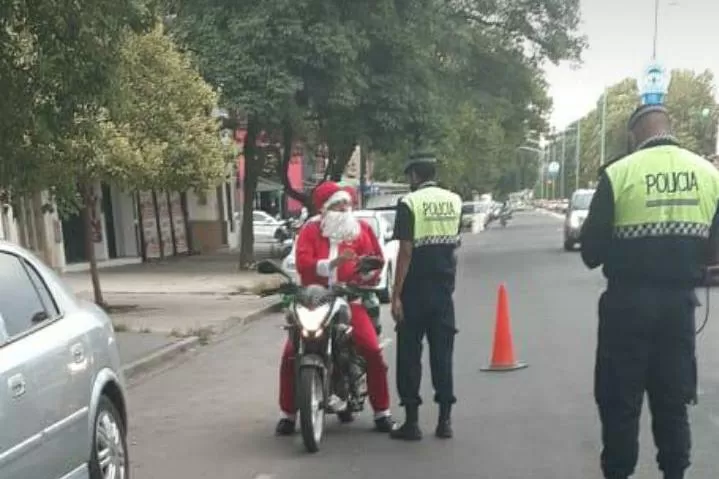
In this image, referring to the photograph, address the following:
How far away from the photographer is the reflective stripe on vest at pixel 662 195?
4.33 meters

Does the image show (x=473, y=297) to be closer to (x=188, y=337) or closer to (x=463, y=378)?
(x=188, y=337)

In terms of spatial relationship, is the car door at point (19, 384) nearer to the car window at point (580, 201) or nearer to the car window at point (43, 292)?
the car window at point (43, 292)

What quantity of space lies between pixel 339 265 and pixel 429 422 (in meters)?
1.48

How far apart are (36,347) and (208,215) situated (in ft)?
101

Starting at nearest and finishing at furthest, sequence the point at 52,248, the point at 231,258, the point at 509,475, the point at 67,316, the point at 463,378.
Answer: the point at 67,316 < the point at 509,475 < the point at 463,378 < the point at 52,248 < the point at 231,258

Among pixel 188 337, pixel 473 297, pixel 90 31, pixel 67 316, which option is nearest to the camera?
pixel 67 316

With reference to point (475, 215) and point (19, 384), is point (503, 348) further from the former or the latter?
point (475, 215)

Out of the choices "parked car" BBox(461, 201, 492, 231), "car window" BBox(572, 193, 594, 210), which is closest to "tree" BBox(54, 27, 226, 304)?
"car window" BBox(572, 193, 594, 210)

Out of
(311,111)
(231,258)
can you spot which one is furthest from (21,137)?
(231,258)

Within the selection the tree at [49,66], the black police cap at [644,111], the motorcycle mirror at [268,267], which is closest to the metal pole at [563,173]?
the tree at [49,66]

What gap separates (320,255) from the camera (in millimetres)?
6699

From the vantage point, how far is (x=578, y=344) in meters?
10.8

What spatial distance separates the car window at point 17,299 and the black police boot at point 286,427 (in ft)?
8.09

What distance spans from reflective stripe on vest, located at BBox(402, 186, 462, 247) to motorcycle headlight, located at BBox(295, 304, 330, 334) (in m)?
0.76
